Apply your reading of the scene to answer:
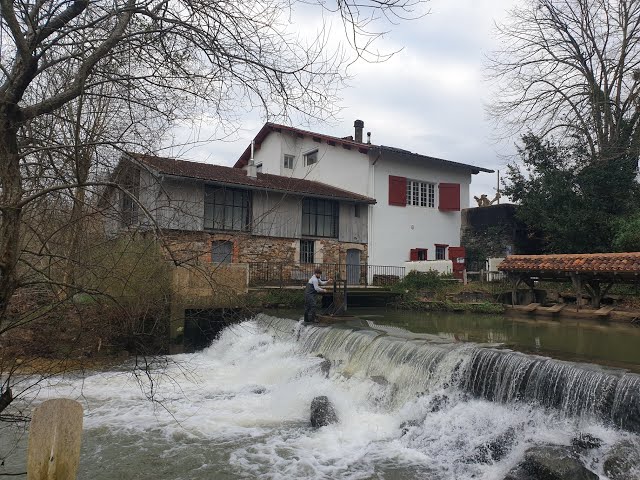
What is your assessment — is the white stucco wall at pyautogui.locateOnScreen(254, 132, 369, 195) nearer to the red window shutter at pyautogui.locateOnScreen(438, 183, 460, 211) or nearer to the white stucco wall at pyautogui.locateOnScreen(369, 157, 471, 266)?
the white stucco wall at pyautogui.locateOnScreen(369, 157, 471, 266)

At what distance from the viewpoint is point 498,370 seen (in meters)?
7.78

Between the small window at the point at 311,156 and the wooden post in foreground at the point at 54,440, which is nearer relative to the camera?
the wooden post in foreground at the point at 54,440

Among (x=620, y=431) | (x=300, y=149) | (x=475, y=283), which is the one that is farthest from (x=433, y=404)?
(x=300, y=149)

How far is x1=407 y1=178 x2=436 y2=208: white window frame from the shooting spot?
24.7m

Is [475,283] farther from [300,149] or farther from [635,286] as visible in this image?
[300,149]

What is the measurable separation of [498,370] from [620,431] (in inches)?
73.5

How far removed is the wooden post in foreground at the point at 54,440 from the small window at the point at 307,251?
19.5 meters

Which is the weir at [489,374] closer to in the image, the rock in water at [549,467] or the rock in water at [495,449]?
the rock in water at [495,449]

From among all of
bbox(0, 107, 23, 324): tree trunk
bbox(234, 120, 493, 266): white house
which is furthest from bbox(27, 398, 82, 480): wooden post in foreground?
bbox(234, 120, 493, 266): white house

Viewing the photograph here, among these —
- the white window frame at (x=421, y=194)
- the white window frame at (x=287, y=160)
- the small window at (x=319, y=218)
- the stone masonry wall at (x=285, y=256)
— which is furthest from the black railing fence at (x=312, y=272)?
the white window frame at (x=287, y=160)

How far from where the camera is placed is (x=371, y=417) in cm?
818

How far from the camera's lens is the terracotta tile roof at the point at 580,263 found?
523 inches

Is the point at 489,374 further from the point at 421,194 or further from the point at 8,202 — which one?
the point at 421,194

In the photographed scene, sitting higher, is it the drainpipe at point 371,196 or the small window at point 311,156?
the small window at point 311,156
